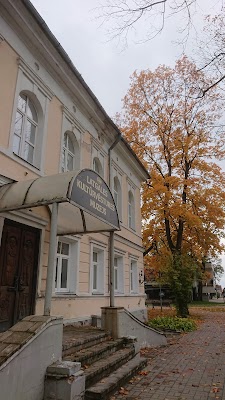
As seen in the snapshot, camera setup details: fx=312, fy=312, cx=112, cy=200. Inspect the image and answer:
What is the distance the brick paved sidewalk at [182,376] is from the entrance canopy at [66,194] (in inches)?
132

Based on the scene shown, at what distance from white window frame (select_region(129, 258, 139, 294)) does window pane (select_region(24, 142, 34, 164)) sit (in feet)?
28.9

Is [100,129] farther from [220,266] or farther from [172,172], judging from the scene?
[220,266]

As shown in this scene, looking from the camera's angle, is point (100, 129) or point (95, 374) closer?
point (95, 374)

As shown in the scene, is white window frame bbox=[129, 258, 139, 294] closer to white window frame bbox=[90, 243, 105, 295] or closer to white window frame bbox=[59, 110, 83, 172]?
white window frame bbox=[90, 243, 105, 295]

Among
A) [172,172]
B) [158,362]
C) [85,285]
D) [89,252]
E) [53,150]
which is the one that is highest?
[172,172]

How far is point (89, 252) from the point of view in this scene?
10.6 metres

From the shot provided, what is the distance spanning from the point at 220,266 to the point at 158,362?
6940cm

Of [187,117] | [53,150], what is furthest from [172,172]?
[53,150]

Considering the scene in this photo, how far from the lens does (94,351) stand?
5.95 meters

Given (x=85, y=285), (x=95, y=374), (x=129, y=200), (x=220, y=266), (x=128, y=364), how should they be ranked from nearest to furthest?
(x=95, y=374) < (x=128, y=364) < (x=85, y=285) < (x=129, y=200) < (x=220, y=266)

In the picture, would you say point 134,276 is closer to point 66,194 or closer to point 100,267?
point 100,267

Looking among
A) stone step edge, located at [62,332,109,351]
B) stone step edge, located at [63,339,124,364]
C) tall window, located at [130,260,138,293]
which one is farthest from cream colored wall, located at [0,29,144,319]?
stone step edge, located at [63,339,124,364]

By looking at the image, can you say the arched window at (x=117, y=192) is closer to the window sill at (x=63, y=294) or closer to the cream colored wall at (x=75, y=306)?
the cream colored wall at (x=75, y=306)

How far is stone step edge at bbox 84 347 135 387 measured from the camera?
16.7 feet
